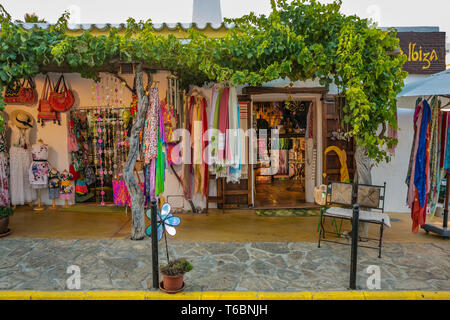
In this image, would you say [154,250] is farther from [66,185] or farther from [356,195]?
[66,185]

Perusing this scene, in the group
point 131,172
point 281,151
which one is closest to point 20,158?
point 131,172

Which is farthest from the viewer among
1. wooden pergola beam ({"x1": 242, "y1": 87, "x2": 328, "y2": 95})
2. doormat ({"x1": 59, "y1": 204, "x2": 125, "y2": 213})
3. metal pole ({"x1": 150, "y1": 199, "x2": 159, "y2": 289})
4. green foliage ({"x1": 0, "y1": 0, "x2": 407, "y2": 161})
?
doormat ({"x1": 59, "y1": 204, "x2": 125, "y2": 213})

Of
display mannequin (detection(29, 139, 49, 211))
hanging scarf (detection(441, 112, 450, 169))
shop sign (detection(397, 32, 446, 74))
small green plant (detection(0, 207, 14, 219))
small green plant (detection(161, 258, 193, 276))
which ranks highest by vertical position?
shop sign (detection(397, 32, 446, 74))

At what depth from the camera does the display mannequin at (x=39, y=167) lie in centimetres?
845

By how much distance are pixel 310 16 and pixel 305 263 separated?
3895 mm

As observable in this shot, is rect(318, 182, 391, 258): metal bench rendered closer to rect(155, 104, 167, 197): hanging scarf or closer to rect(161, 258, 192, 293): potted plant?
rect(161, 258, 192, 293): potted plant

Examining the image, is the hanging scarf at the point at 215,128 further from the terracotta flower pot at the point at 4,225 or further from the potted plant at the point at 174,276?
the terracotta flower pot at the point at 4,225

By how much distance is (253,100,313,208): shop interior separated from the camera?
11234mm

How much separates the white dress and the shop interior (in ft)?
20.3

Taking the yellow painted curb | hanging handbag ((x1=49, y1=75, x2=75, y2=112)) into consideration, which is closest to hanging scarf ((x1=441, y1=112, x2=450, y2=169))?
the yellow painted curb

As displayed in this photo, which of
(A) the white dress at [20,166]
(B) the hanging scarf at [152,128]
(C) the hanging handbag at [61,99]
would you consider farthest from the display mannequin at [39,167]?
(B) the hanging scarf at [152,128]
